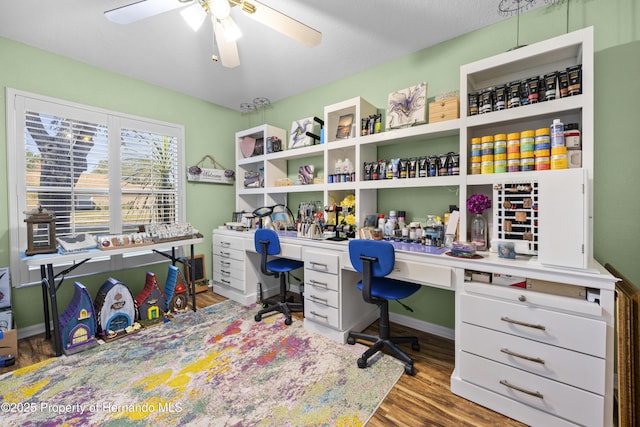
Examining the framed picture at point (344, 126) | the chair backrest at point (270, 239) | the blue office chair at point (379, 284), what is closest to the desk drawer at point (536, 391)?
the blue office chair at point (379, 284)

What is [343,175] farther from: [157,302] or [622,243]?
[157,302]

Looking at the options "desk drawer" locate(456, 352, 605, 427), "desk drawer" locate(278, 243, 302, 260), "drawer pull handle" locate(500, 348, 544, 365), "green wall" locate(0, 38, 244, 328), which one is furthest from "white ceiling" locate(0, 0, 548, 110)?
"desk drawer" locate(456, 352, 605, 427)

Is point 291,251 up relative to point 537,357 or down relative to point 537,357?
up

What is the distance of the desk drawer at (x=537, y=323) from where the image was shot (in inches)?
48.6

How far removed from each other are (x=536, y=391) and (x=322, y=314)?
1450mm

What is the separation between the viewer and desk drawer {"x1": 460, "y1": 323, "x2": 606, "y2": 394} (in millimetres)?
1235

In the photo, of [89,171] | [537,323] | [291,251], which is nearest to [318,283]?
[291,251]

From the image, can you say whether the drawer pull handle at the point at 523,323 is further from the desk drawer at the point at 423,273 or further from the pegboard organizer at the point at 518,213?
the pegboard organizer at the point at 518,213

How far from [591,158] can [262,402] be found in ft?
7.98

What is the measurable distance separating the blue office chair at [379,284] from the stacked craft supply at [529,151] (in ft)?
3.09

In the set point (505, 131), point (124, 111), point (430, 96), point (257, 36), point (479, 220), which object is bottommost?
point (479, 220)

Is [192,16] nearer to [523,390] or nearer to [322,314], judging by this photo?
[322,314]

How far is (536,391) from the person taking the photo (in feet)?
4.48

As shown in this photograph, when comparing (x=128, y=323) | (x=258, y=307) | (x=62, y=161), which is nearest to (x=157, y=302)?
(x=128, y=323)
